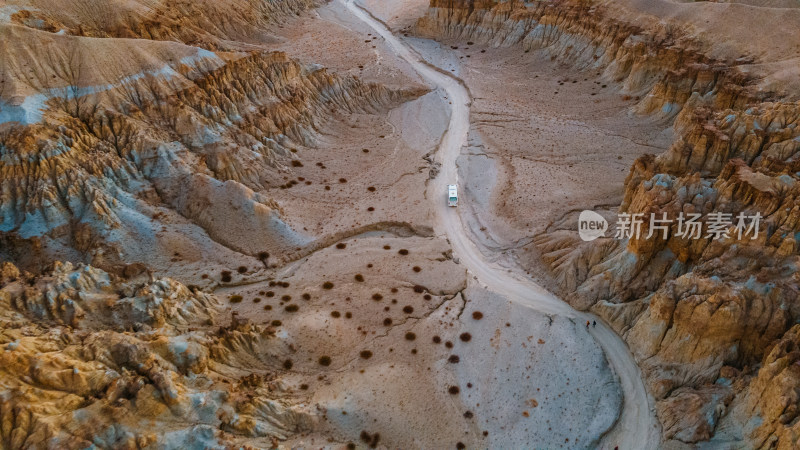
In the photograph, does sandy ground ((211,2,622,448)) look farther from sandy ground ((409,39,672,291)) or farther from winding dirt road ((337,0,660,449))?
sandy ground ((409,39,672,291))

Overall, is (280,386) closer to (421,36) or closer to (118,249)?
(118,249)

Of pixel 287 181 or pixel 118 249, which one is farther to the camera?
pixel 287 181

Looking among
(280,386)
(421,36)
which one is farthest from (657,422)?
(421,36)

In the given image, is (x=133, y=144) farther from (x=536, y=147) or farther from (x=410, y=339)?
(x=536, y=147)

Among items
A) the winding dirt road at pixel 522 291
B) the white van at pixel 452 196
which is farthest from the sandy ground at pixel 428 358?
the white van at pixel 452 196

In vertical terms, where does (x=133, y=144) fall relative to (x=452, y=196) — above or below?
above

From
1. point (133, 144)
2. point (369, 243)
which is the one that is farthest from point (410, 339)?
point (133, 144)
